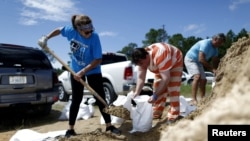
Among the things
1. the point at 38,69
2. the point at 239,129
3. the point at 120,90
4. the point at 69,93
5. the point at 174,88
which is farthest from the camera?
the point at 69,93

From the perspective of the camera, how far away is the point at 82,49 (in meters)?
5.02

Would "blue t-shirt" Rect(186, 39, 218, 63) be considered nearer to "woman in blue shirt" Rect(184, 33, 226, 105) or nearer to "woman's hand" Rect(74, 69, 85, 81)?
"woman in blue shirt" Rect(184, 33, 226, 105)

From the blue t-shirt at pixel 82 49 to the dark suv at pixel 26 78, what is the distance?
221 centimetres

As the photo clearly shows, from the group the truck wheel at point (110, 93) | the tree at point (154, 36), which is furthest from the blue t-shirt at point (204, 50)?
the tree at point (154, 36)

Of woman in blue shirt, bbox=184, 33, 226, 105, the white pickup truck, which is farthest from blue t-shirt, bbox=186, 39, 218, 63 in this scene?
the white pickup truck

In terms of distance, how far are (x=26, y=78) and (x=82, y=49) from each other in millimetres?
2563

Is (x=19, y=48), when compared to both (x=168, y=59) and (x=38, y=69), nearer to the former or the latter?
(x=38, y=69)

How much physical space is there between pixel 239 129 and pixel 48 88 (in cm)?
622

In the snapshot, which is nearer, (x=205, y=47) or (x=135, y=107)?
(x=135, y=107)

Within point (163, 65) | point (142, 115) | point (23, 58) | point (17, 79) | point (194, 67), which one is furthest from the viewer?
point (194, 67)

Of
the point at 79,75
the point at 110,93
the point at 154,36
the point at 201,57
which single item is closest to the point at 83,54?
the point at 79,75

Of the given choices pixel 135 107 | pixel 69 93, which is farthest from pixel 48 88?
pixel 69 93

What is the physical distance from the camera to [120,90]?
9.59 m

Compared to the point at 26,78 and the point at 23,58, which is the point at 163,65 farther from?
the point at 23,58
